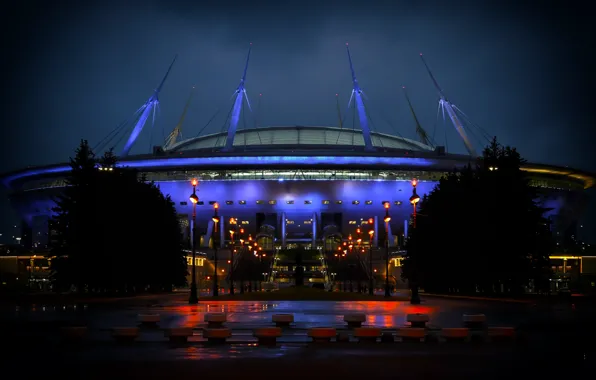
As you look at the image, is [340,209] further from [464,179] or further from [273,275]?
[464,179]

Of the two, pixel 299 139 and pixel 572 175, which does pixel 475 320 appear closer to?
pixel 572 175

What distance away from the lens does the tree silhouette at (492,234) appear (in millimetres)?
45906

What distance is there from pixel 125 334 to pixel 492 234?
3352 centimetres

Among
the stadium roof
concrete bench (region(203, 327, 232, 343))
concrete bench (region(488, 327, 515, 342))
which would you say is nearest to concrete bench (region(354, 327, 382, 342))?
concrete bench (region(488, 327, 515, 342))

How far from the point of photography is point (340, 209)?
11419 cm

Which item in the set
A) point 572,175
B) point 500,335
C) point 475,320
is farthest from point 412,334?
point 572,175

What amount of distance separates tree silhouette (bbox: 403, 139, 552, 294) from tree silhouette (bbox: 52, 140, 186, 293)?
63.4ft

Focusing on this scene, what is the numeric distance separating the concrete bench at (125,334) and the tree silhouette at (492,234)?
84.4 feet

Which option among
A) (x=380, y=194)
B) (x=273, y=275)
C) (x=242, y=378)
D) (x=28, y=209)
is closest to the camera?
(x=242, y=378)

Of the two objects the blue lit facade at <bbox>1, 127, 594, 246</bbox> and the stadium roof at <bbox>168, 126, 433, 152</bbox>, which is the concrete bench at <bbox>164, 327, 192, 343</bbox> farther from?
the stadium roof at <bbox>168, 126, 433, 152</bbox>

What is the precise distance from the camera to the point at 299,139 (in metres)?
140

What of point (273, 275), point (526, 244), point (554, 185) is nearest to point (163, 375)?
point (526, 244)

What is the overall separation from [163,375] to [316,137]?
431 feet

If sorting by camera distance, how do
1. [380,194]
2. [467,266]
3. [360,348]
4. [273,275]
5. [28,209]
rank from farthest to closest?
1. [28,209]
2. [380,194]
3. [273,275]
4. [467,266]
5. [360,348]
